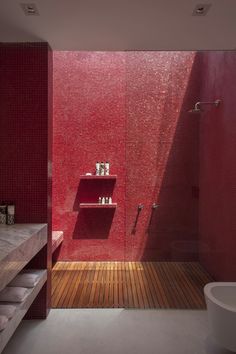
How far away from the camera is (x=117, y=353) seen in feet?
7.62

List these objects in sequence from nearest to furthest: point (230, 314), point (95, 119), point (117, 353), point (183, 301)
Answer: point (230, 314) < point (117, 353) < point (183, 301) < point (95, 119)

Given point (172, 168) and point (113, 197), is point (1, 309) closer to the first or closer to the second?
point (172, 168)

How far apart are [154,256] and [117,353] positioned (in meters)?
1.20

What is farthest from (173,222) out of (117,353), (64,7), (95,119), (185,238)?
(64,7)

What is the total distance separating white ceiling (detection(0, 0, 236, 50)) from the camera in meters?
2.14

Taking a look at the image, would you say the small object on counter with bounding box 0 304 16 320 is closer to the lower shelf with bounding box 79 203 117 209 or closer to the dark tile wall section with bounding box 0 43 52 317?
the dark tile wall section with bounding box 0 43 52 317

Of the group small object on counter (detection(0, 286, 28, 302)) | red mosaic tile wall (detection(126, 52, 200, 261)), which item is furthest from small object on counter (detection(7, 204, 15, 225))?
red mosaic tile wall (detection(126, 52, 200, 261))

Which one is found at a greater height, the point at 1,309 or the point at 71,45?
the point at 71,45

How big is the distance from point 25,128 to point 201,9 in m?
1.71

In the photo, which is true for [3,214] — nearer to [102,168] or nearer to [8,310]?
[8,310]

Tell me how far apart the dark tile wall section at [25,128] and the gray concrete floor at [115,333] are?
93 cm

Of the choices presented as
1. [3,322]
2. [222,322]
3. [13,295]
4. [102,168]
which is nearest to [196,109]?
[102,168]

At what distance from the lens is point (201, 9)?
218cm

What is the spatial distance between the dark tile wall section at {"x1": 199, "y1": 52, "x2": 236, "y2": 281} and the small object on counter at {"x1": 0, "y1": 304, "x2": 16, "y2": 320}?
6.93 feet
